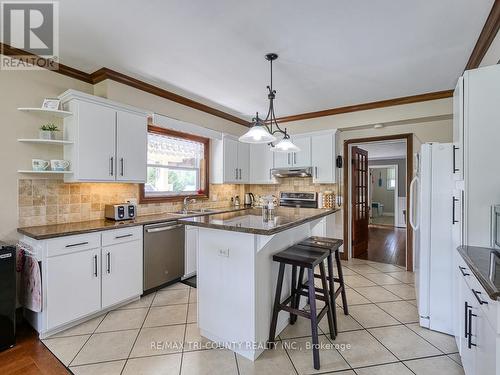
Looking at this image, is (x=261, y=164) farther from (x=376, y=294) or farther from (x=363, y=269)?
(x=376, y=294)

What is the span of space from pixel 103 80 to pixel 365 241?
500cm

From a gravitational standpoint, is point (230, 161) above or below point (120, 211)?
above

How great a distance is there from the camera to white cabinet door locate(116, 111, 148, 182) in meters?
2.90

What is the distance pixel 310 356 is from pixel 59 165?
2.87m

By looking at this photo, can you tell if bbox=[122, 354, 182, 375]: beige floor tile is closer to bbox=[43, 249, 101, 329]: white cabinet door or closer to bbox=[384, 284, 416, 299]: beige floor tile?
bbox=[43, 249, 101, 329]: white cabinet door

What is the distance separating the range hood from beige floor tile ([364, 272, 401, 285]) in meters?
1.79

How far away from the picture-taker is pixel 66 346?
2072 mm

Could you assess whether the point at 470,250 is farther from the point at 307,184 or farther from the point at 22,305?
the point at 22,305

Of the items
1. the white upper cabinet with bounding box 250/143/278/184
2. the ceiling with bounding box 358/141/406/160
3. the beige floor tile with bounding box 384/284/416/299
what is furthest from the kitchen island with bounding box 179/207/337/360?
the ceiling with bounding box 358/141/406/160

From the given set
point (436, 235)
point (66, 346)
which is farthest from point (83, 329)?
point (436, 235)

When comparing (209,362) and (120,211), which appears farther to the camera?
(120,211)

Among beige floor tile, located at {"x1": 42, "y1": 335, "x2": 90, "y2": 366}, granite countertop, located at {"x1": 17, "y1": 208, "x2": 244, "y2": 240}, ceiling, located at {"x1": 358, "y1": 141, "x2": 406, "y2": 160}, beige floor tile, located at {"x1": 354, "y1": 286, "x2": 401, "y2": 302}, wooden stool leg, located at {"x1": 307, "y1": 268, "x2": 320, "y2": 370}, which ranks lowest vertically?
beige floor tile, located at {"x1": 42, "y1": 335, "x2": 90, "y2": 366}

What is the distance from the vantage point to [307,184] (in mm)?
4719

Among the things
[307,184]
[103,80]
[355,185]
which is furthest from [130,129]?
[355,185]
